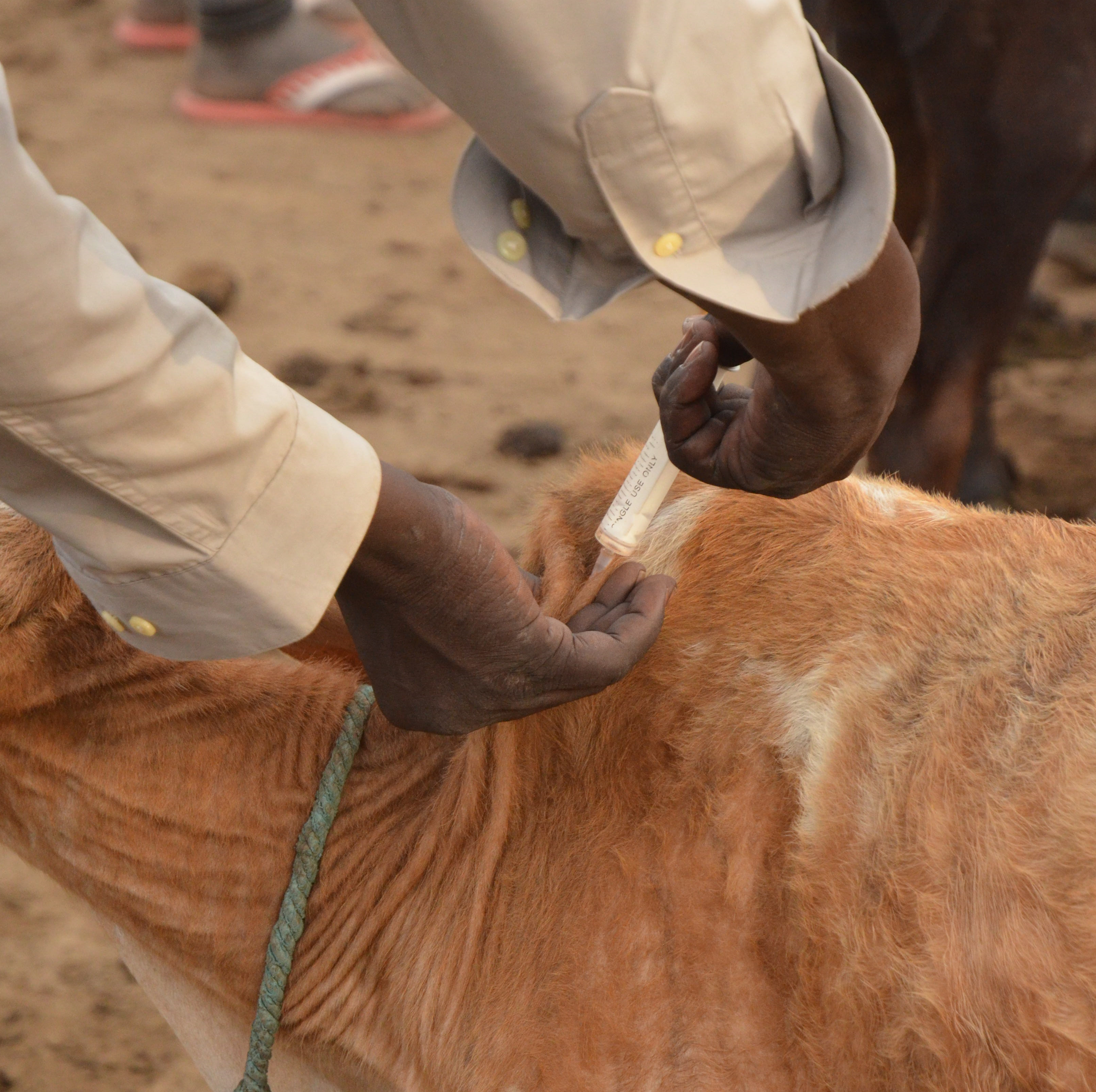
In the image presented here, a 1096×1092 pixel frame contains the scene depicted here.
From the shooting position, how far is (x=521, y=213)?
1430 mm

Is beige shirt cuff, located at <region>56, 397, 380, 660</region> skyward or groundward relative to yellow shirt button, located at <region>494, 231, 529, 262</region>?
groundward

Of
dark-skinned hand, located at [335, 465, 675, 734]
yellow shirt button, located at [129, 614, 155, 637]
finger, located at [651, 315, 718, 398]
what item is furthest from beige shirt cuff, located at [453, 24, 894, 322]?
yellow shirt button, located at [129, 614, 155, 637]

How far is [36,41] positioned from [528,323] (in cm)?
373

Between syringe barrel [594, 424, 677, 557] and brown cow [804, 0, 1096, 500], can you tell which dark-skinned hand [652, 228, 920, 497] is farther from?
brown cow [804, 0, 1096, 500]

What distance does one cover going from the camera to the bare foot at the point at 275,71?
6312mm

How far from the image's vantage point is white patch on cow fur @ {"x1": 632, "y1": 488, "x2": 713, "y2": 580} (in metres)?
1.77

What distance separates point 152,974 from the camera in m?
1.98

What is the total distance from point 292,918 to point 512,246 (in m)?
0.89

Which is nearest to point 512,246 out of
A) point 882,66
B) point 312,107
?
point 882,66

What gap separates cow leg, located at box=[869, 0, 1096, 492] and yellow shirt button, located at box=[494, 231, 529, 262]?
80.2 inches

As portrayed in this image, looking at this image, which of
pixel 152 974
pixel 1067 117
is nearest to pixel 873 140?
pixel 152 974

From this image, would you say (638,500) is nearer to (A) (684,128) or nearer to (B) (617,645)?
(B) (617,645)

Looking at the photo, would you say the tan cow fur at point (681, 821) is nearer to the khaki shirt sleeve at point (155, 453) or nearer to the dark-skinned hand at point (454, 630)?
the dark-skinned hand at point (454, 630)

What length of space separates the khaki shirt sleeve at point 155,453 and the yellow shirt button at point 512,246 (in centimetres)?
26
